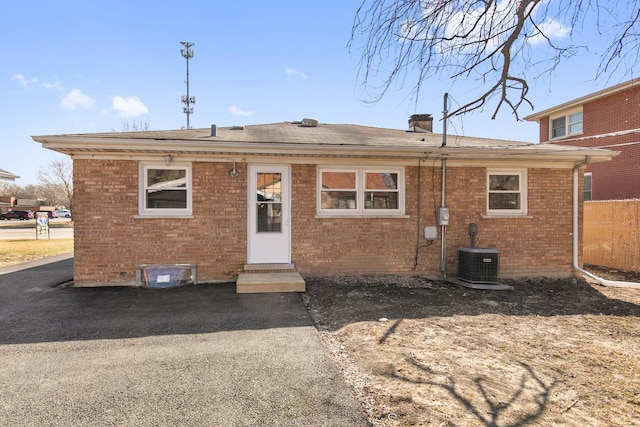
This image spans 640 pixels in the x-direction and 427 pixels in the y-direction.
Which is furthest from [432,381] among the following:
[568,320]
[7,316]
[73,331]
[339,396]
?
[7,316]

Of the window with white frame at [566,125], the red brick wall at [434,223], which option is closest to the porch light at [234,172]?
the red brick wall at [434,223]

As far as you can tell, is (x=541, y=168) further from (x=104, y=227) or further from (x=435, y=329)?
(x=104, y=227)

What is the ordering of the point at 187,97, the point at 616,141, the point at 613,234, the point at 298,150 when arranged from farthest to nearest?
the point at 187,97 → the point at 616,141 → the point at 613,234 → the point at 298,150

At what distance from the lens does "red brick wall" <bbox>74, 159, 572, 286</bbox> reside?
6801mm

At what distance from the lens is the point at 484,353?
382cm

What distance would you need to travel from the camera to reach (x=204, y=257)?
7.11 meters

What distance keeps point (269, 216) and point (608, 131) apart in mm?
15507

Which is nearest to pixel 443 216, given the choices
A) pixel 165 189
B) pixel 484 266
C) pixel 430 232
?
pixel 430 232

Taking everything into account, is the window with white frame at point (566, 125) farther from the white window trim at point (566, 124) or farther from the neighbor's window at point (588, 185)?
the neighbor's window at point (588, 185)

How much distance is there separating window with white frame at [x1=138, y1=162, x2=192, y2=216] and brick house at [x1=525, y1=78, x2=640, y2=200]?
13.7m

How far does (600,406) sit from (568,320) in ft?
8.91

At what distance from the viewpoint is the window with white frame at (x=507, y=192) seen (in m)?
7.99

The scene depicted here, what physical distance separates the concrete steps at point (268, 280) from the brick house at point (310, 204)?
3.0 inches

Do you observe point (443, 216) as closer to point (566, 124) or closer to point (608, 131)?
point (608, 131)
